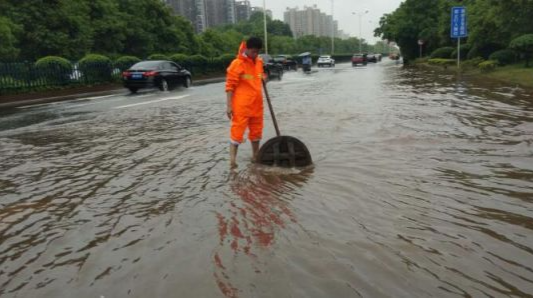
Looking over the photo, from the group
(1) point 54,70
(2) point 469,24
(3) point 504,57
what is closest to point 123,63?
(1) point 54,70

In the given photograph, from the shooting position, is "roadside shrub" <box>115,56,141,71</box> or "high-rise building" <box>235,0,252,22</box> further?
"high-rise building" <box>235,0,252,22</box>

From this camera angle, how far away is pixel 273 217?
13.1ft

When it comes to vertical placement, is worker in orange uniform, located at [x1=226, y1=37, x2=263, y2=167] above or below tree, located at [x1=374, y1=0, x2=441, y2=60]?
below

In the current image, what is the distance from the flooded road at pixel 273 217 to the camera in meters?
2.87

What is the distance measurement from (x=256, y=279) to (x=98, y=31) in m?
36.3

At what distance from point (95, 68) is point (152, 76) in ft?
16.2

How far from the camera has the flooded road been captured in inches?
113

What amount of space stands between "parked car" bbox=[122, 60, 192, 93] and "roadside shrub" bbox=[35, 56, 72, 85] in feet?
10.3

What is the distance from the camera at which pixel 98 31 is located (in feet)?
116

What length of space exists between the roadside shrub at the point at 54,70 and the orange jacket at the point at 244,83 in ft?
53.7

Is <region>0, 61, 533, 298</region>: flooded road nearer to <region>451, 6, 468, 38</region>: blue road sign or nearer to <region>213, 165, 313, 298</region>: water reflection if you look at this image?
<region>213, 165, 313, 298</region>: water reflection

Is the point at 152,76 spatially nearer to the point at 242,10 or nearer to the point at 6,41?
the point at 6,41

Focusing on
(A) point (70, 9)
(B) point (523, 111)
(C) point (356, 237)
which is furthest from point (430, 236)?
(A) point (70, 9)

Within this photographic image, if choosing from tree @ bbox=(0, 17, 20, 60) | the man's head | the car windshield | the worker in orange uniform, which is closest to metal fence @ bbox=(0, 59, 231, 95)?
the car windshield
